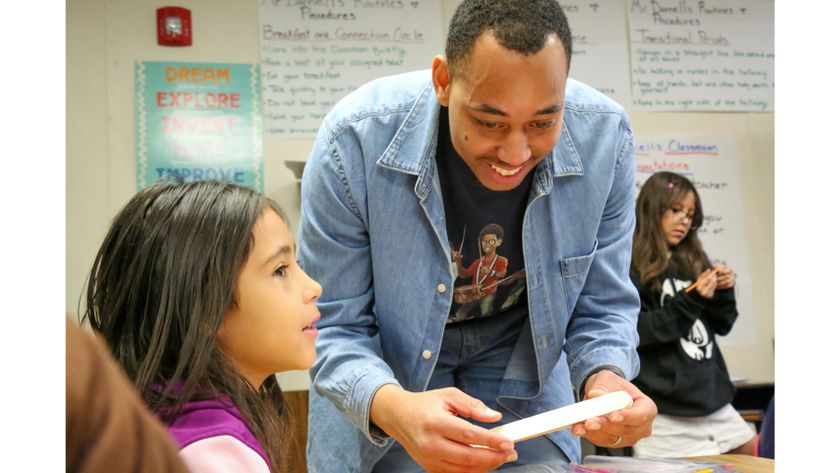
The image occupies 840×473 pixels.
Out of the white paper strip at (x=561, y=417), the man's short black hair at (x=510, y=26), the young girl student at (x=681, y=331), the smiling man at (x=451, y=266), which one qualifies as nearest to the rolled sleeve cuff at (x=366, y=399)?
the smiling man at (x=451, y=266)

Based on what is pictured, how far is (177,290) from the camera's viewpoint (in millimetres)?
1040

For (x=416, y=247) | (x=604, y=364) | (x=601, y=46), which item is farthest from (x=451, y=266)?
(x=601, y=46)

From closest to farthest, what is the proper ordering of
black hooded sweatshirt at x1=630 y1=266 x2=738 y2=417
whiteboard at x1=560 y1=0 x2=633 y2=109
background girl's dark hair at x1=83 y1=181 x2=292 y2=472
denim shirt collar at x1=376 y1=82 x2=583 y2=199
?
background girl's dark hair at x1=83 y1=181 x2=292 y2=472 < denim shirt collar at x1=376 y1=82 x2=583 y2=199 < black hooded sweatshirt at x1=630 y1=266 x2=738 y2=417 < whiteboard at x1=560 y1=0 x2=633 y2=109

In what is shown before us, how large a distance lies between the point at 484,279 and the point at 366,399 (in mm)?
309

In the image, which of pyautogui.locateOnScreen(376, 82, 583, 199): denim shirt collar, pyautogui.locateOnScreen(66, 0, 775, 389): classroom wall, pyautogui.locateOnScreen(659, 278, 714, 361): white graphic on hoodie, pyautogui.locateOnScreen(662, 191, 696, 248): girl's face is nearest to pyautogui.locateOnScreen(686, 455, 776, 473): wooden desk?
pyautogui.locateOnScreen(376, 82, 583, 199): denim shirt collar

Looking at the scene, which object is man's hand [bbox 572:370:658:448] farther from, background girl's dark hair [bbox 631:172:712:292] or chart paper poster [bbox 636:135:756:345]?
chart paper poster [bbox 636:135:756:345]

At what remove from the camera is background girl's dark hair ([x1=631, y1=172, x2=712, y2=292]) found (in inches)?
113

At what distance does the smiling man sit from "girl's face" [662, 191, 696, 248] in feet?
5.05

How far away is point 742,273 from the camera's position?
3.72m

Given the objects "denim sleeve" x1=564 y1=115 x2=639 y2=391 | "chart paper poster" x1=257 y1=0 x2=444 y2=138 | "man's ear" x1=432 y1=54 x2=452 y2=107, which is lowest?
"denim sleeve" x1=564 y1=115 x2=639 y2=391

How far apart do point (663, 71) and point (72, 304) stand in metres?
2.62

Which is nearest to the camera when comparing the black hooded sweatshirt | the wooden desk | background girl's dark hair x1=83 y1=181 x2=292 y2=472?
background girl's dark hair x1=83 y1=181 x2=292 y2=472

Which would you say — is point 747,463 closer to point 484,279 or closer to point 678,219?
point 484,279
